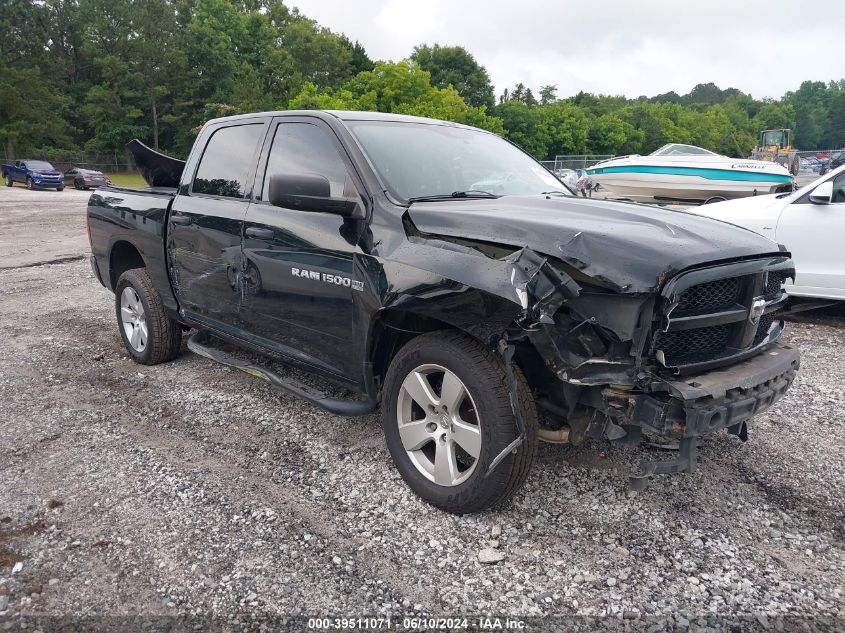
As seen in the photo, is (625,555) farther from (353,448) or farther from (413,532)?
(353,448)

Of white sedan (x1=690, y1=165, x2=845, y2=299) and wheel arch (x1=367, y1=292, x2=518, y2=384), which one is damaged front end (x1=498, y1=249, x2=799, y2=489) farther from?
white sedan (x1=690, y1=165, x2=845, y2=299)

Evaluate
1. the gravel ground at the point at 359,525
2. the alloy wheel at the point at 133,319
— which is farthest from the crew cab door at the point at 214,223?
the gravel ground at the point at 359,525

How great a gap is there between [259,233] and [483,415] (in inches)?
75.6

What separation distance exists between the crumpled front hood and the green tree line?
1702 inches

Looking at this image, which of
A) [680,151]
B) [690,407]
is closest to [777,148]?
[680,151]

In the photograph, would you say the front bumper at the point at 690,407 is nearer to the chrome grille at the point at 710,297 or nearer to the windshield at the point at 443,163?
the chrome grille at the point at 710,297

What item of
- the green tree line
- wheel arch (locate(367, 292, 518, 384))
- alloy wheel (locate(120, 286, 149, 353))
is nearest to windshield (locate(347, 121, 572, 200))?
wheel arch (locate(367, 292, 518, 384))

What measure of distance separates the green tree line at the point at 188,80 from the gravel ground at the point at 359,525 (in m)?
43.0

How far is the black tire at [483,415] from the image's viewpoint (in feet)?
8.93

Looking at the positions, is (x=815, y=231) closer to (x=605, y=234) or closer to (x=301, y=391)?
(x=605, y=234)

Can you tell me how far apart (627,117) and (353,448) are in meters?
73.1

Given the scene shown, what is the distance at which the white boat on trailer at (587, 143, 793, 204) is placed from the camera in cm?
1470

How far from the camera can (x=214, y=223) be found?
4.20 metres

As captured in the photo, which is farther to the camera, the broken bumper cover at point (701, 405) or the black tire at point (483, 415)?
the black tire at point (483, 415)
